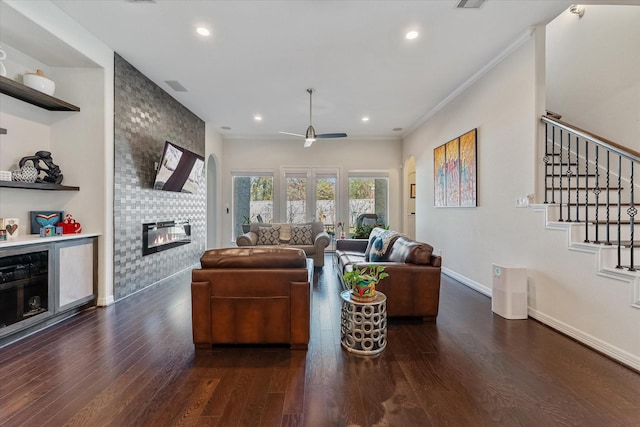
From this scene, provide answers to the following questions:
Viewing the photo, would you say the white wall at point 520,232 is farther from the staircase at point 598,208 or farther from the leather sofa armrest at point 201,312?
the leather sofa armrest at point 201,312

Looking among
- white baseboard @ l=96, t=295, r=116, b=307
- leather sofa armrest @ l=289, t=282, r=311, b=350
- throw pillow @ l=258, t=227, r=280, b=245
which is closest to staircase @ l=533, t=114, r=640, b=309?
leather sofa armrest @ l=289, t=282, r=311, b=350

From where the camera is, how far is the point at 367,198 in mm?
7934

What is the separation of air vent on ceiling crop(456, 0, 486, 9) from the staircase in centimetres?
139

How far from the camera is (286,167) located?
25.5 feet

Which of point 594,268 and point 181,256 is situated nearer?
point 594,268

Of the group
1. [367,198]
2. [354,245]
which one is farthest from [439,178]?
[367,198]

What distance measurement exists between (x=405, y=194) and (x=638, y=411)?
20.6 feet

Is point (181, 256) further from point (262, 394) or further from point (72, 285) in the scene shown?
point (262, 394)

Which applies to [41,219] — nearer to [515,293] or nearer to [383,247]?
[383,247]

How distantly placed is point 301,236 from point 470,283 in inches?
126

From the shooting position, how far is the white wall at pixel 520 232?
241 cm

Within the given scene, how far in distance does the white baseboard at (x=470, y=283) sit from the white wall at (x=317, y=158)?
2821 millimetres

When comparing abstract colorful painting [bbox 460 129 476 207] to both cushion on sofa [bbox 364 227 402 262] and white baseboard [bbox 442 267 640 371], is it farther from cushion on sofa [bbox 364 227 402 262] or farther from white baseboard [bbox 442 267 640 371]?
white baseboard [bbox 442 267 640 371]

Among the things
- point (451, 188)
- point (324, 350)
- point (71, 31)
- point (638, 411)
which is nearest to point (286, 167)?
point (451, 188)
